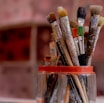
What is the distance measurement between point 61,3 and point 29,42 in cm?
26

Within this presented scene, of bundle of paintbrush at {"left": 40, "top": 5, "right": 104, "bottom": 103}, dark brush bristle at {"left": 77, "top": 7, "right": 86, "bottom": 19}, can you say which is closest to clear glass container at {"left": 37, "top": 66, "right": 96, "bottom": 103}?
bundle of paintbrush at {"left": 40, "top": 5, "right": 104, "bottom": 103}

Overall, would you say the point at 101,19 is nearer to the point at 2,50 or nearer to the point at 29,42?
the point at 29,42

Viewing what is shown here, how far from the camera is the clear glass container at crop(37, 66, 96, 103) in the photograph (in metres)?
0.60

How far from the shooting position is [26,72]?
1.52 meters

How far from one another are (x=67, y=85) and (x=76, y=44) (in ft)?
0.27

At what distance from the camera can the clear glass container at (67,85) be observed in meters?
0.60

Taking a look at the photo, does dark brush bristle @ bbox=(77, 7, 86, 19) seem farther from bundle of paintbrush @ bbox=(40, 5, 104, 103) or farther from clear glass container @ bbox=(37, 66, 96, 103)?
A: clear glass container @ bbox=(37, 66, 96, 103)

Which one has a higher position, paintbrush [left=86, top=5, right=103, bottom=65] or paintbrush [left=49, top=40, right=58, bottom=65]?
paintbrush [left=86, top=5, right=103, bottom=65]

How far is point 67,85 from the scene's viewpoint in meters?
0.61

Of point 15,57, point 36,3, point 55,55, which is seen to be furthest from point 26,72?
point 55,55

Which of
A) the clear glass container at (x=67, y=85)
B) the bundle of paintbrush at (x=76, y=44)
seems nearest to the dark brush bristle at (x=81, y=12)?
the bundle of paintbrush at (x=76, y=44)

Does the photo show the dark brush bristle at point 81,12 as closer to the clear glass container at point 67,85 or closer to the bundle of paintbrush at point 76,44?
the bundle of paintbrush at point 76,44

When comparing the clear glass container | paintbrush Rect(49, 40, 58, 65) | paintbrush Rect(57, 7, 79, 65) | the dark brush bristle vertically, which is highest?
the dark brush bristle

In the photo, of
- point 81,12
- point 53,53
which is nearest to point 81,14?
point 81,12
